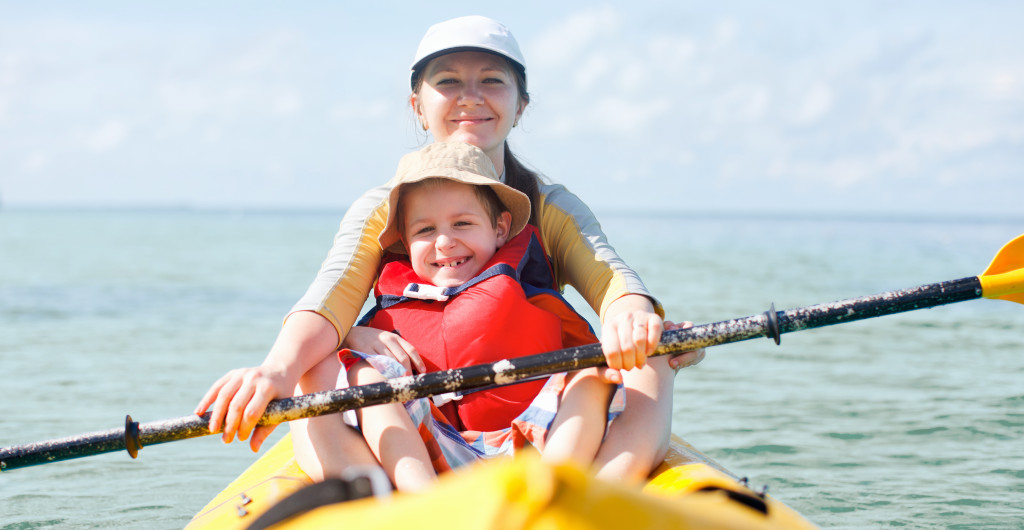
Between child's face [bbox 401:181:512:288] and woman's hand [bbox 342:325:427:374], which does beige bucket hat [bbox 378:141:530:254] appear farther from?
woman's hand [bbox 342:325:427:374]

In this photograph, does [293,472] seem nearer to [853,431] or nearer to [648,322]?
[648,322]

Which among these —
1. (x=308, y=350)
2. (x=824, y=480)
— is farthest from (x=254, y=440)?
(x=824, y=480)

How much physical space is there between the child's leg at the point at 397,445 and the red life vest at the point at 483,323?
30 cm

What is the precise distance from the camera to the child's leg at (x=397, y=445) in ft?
7.06

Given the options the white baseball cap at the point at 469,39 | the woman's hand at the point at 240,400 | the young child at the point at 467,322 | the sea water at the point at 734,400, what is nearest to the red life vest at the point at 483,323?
the young child at the point at 467,322

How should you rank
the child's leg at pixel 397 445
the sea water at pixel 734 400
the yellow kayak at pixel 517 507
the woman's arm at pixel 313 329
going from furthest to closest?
the sea water at pixel 734 400
the woman's arm at pixel 313 329
the child's leg at pixel 397 445
the yellow kayak at pixel 517 507

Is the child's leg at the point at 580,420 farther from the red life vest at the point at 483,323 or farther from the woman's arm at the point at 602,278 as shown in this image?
the red life vest at the point at 483,323

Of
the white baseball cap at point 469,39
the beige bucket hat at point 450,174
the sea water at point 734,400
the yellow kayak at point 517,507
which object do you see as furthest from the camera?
the sea water at point 734,400

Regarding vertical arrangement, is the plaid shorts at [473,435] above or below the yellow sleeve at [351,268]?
below

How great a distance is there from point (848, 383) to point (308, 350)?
4.97m

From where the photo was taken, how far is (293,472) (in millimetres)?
2475

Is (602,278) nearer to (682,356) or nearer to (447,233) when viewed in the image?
(682,356)

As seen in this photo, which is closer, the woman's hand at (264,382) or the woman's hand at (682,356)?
the woman's hand at (264,382)

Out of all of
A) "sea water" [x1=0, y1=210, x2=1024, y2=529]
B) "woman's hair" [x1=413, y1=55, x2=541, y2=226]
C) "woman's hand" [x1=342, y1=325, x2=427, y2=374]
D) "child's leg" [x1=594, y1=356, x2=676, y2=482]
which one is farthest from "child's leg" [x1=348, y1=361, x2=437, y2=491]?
"sea water" [x1=0, y1=210, x2=1024, y2=529]
